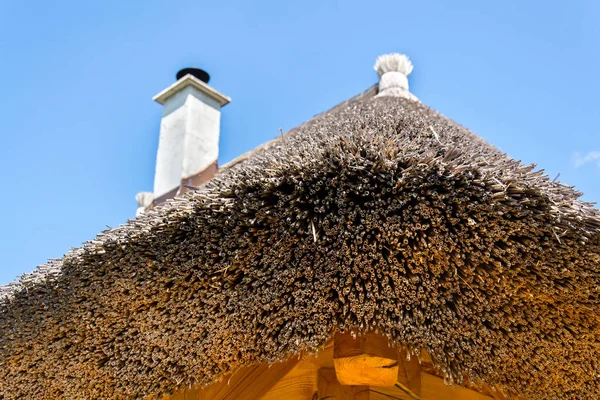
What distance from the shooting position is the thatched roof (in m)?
2.13

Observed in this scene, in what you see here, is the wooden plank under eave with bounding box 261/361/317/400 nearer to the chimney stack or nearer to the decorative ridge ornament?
the decorative ridge ornament

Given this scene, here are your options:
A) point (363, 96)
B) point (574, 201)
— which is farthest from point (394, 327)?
point (363, 96)

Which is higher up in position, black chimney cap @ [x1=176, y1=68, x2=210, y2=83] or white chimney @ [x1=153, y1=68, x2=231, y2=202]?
black chimney cap @ [x1=176, y1=68, x2=210, y2=83]

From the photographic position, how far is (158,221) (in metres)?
2.52

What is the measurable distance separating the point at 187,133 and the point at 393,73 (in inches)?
80.7

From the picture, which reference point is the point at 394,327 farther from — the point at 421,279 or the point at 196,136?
the point at 196,136

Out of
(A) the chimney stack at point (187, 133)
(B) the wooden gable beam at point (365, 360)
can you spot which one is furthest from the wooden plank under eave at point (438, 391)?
(A) the chimney stack at point (187, 133)

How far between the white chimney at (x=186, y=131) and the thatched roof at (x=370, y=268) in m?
3.08

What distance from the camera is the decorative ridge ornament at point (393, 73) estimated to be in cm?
452

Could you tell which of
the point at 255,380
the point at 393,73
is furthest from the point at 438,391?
the point at 393,73

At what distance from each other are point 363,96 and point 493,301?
9.00ft

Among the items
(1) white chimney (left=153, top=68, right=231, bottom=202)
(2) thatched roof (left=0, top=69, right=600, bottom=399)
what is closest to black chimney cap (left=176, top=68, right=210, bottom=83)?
(1) white chimney (left=153, top=68, right=231, bottom=202)

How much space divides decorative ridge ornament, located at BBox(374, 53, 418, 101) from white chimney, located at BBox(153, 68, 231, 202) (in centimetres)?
182

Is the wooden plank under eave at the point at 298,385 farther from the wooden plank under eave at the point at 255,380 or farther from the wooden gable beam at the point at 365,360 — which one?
the wooden gable beam at the point at 365,360
